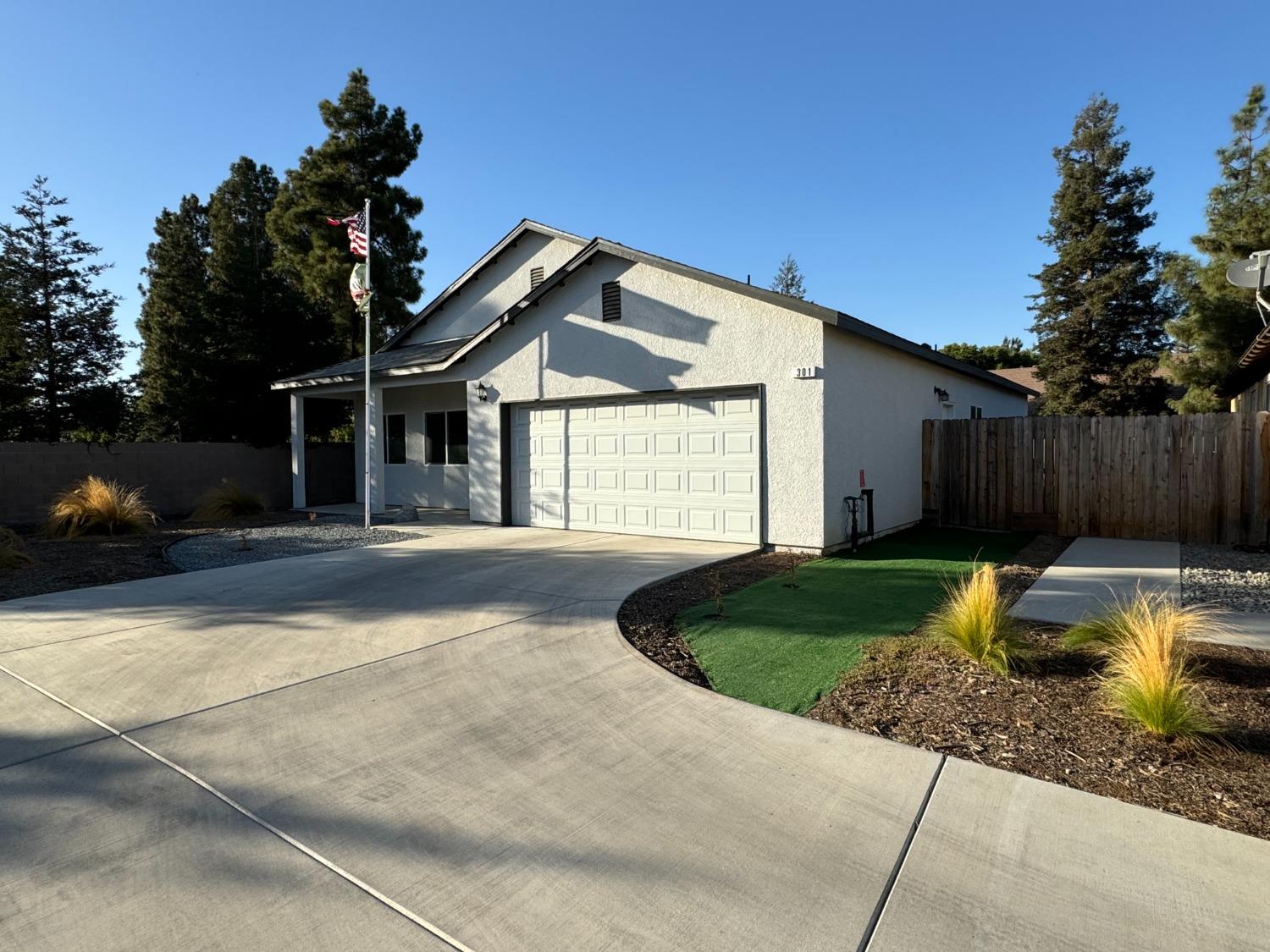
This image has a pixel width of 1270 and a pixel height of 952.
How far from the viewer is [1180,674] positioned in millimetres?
3941

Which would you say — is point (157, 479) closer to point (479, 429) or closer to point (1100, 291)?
point (479, 429)

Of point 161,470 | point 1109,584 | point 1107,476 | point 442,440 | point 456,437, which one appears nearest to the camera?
point 1109,584

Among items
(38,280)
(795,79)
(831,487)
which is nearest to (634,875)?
(831,487)

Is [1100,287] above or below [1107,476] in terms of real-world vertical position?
above

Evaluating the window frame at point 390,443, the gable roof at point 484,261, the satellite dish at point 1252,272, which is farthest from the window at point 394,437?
the satellite dish at point 1252,272

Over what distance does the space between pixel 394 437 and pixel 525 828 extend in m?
15.6

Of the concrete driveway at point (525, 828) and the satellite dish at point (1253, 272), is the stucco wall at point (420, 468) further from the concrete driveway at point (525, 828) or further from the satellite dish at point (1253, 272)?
the satellite dish at point (1253, 272)

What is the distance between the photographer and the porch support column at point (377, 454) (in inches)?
607

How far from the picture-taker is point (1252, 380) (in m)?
15.7

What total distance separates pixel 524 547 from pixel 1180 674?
8042 millimetres

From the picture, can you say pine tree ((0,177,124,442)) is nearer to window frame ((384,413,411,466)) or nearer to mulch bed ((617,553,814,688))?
window frame ((384,413,411,466))

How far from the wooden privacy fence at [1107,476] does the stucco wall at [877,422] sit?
640mm

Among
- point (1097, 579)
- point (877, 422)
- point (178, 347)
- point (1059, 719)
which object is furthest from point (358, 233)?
point (1059, 719)

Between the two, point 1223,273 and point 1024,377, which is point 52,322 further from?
point 1024,377
